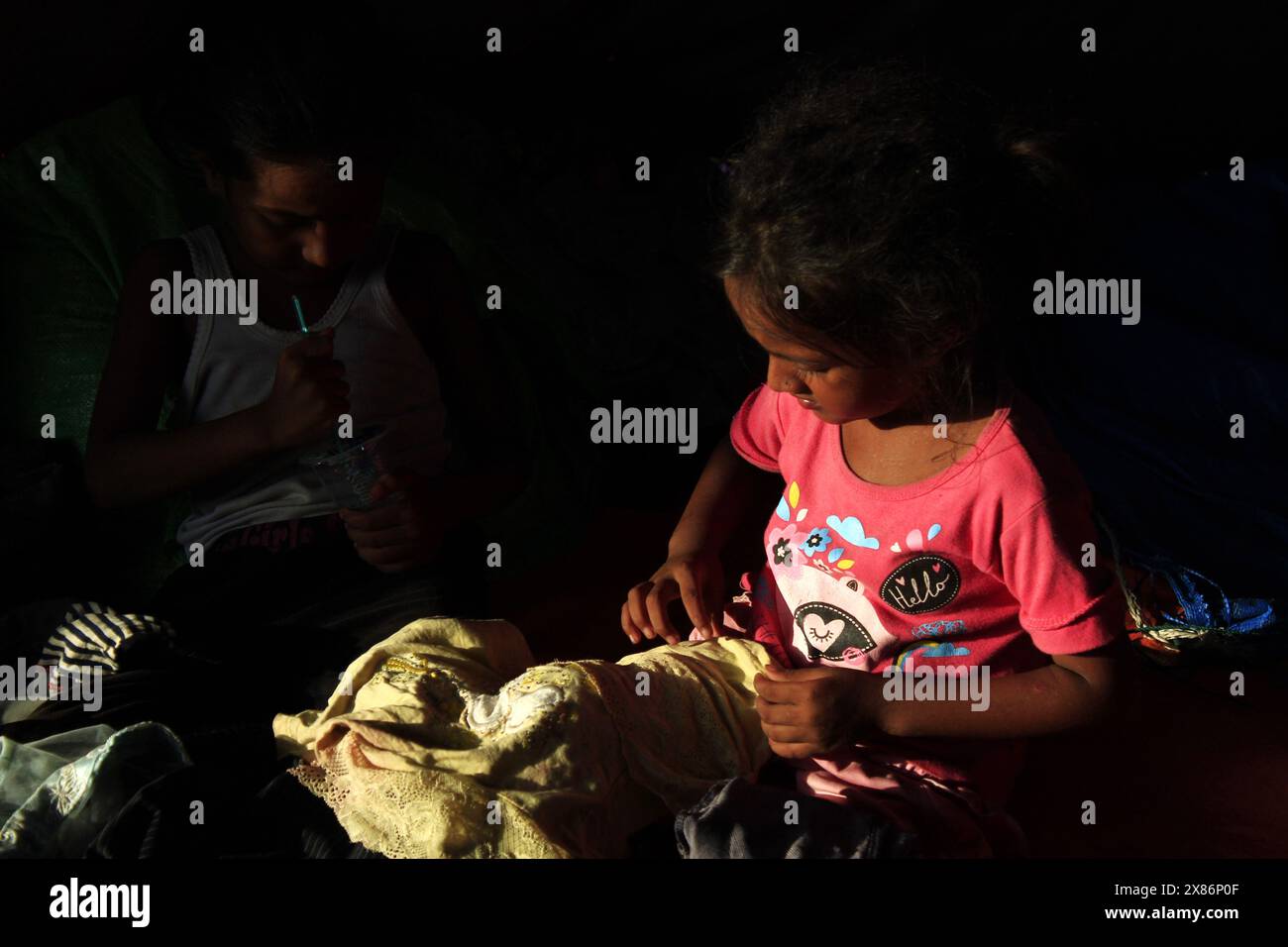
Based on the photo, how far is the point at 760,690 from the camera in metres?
1.02

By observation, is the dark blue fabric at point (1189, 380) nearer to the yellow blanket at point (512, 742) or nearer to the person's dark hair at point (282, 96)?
the yellow blanket at point (512, 742)

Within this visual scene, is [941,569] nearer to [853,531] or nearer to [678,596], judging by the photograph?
[853,531]

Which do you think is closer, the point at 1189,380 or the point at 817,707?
the point at 817,707

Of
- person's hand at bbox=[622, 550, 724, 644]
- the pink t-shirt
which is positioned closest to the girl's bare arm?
person's hand at bbox=[622, 550, 724, 644]

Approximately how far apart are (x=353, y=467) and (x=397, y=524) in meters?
0.10

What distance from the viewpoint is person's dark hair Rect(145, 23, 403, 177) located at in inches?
46.9

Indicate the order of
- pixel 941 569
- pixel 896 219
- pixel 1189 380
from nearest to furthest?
1. pixel 896 219
2. pixel 941 569
3. pixel 1189 380

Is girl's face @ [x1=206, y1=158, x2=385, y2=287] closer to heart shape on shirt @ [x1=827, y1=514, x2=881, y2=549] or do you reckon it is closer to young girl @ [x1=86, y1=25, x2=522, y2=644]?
young girl @ [x1=86, y1=25, x2=522, y2=644]

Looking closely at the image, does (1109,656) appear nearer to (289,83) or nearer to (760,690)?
(760,690)

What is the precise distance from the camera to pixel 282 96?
1190mm

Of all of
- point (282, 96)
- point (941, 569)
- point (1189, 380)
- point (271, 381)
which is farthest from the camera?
point (1189, 380)

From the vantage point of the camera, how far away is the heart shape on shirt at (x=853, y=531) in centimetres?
106

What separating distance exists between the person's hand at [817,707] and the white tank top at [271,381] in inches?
22.8

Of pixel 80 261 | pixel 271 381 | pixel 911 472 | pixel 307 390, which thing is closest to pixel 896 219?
pixel 911 472
